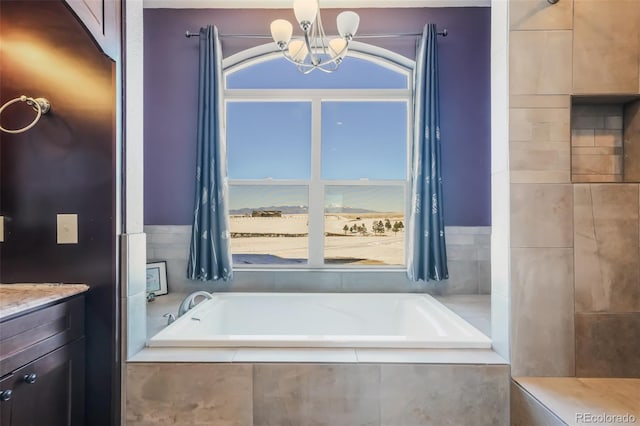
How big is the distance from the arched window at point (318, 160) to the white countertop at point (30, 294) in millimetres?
1537

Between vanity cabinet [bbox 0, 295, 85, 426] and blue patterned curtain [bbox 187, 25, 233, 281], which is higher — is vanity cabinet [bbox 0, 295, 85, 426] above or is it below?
below

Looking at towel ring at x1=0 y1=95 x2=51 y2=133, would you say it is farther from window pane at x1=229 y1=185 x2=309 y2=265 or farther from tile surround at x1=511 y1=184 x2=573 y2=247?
tile surround at x1=511 y1=184 x2=573 y2=247

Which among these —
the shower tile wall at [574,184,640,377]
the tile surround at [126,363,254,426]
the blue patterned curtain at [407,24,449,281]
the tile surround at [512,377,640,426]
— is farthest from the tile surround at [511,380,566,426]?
the blue patterned curtain at [407,24,449,281]

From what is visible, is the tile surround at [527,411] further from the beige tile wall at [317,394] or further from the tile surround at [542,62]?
the tile surround at [542,62]

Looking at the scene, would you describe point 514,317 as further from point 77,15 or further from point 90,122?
point 77,15

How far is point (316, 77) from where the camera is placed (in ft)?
9.21

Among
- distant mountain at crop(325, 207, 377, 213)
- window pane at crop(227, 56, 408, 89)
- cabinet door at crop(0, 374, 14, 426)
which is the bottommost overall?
cabinet door at crop(0, 374, 14, 426)

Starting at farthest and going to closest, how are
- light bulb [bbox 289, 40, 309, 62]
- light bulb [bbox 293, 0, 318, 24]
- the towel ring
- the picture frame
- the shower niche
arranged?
1. the picture frame
2. light bulb [bbox 289, 40, 309, 62]
3. light bulb [bbox 293, 0, 318, 24]
4. the shower niche
5. the towel ring

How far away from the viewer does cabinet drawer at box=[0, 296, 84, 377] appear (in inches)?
41.2

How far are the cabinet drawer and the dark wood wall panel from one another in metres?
0.07

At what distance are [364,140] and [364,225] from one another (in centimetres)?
70

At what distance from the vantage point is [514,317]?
1350 mm

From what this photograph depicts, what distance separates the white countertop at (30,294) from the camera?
1083mm

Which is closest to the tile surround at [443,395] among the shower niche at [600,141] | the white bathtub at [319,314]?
the white bathtub at [319,314]
